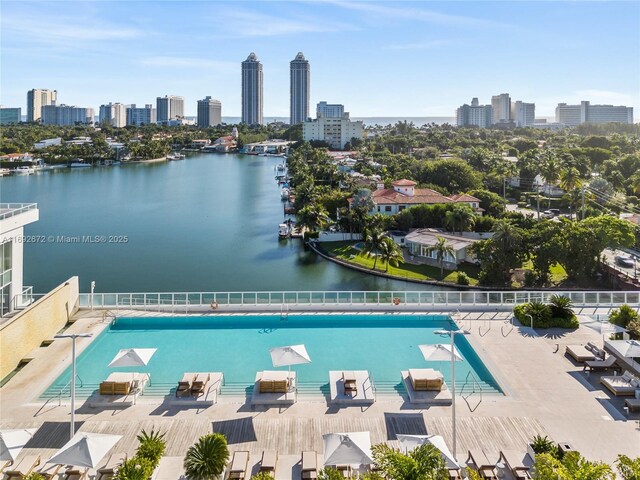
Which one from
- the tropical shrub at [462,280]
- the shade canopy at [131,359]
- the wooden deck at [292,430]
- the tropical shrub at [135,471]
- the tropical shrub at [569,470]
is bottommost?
the wooden deck at [292,430]

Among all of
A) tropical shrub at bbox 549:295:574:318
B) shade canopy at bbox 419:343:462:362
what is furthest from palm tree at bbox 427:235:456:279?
shade canopy at bbox 419:343:462:362

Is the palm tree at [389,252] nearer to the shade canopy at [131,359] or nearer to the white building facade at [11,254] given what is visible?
the white building facade at [11,254]

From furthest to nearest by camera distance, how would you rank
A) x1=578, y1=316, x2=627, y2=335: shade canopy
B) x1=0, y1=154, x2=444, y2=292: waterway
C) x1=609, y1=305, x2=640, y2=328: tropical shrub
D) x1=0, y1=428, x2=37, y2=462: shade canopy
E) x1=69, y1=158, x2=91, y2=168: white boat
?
x1=69, y1=158, x2=91, y2=168: white boat < x1=0, y1=154, x2=444, y2=292: waterway < x1=609, y1=305, x2=640, y2=328: tropical shrub < x1=578, y1=316, x2=627, y2=335: shade canopy < x1=0, y1=428, x2=37, y2=462: shade canopy

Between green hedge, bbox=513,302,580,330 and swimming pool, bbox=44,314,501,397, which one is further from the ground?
green hedge, bbox=513,302,580,330

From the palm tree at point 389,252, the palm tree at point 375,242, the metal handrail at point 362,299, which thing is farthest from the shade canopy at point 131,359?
the palm tree at point 375,242

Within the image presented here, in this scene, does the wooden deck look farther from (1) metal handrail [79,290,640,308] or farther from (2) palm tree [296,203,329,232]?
(2) palm tree [296,203,329,232]

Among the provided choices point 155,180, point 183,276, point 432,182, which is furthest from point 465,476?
point 155,180

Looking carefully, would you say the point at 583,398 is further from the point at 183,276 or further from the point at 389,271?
the point at 183,276
